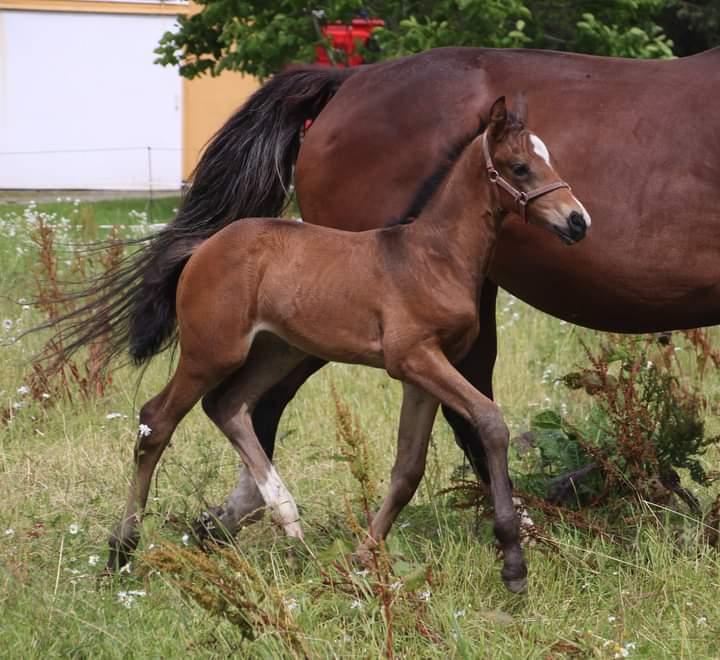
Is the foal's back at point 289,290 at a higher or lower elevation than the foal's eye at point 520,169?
lower

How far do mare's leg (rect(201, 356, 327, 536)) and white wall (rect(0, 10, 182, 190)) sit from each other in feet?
51.3

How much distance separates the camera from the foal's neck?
419 centimetres

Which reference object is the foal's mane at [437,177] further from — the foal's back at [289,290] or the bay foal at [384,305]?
the foal's back at [289,290]

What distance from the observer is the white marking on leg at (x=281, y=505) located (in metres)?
4.56

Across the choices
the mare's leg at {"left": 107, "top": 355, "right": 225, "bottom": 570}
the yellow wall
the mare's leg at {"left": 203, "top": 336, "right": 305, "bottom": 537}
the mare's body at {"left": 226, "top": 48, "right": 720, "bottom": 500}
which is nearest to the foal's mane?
the mare's body at {"left": 226, "top": 48, "right": 720, "bottom": 500}

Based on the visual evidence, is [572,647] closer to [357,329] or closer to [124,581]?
[357,329]

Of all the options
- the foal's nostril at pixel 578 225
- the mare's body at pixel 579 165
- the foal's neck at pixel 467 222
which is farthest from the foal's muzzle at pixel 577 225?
the mare's body at pixel 579 165

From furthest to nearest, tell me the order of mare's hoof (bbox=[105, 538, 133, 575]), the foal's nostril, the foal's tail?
the foal's tail → mare's hoof (bbox=[105, 538, 133, 575]) → the foal's nostril

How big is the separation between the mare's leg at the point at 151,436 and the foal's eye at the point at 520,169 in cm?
119

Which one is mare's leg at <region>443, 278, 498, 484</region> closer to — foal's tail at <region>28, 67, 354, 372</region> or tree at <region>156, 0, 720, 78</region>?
foal's tail at <region>28, 67, 354, 372</region>

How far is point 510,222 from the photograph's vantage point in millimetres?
4684

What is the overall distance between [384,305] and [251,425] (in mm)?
794

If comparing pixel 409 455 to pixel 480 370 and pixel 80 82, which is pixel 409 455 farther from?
pixel 80 82

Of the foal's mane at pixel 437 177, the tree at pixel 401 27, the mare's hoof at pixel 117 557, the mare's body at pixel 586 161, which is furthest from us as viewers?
the tree at pixel 401 27
